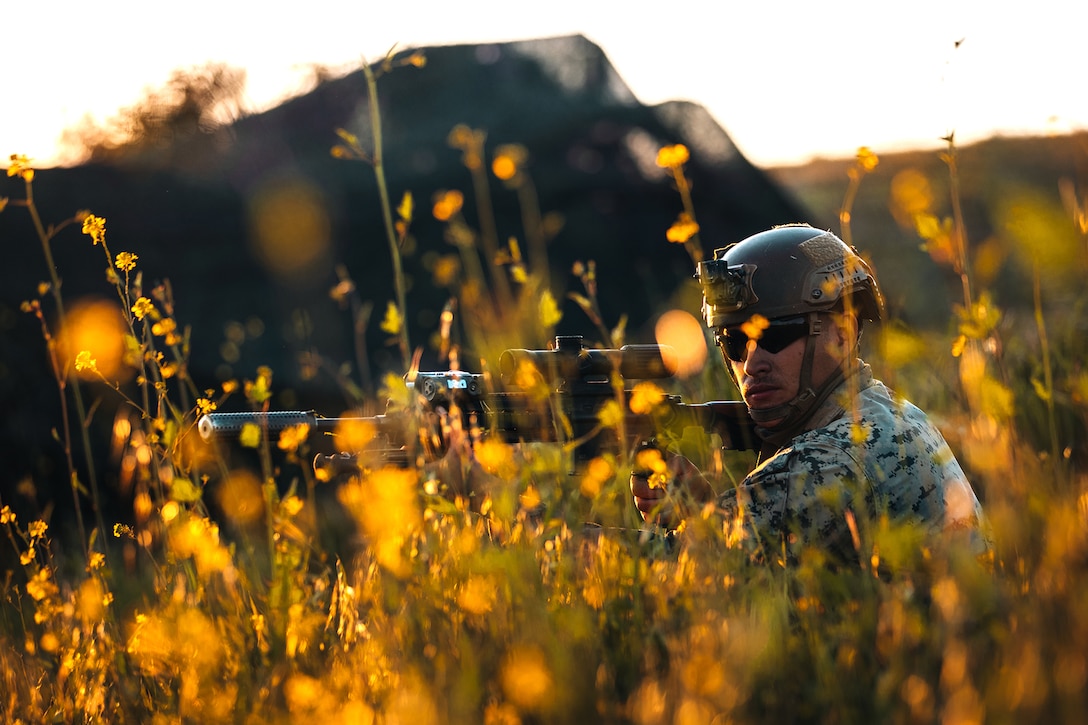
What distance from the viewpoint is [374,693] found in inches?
93.7

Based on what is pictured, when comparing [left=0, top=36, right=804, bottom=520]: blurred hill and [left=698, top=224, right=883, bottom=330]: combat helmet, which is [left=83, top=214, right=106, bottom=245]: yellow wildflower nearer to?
[left=698, top=224, right=883, bottom=330]: combat helmet

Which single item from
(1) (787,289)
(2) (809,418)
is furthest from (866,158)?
(2) (809,418)

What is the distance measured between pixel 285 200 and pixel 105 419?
4.27 meters

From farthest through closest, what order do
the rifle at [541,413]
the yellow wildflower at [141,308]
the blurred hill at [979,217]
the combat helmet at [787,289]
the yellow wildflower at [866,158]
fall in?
1. the combat helmet at [787,289]
2. the rifle at [541,413]
3. the yellow wildflower at [141,308]
4. the yellow wildflower at [866,158]
5. the blurred hill at [979,217]

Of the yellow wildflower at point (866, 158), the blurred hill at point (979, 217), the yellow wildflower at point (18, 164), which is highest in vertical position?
the yellow wildflower at point (18, 164)

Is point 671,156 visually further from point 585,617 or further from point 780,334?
point 585,617

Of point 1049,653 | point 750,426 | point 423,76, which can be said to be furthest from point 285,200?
point 1049,653

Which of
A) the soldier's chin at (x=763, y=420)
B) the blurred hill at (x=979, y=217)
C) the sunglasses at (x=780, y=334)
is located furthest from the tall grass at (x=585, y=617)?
the soldier's chin at (x=763, y=420)

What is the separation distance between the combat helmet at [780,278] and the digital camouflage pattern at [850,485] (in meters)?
0.46

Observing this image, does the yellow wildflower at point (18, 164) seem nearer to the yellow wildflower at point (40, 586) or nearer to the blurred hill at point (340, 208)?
the yellow wildflower at point (40, 586)

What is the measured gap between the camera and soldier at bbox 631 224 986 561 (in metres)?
3.17

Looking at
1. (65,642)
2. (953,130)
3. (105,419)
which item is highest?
(953,130)

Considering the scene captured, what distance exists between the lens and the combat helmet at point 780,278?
3.68 m

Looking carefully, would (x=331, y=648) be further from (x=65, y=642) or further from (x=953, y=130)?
(x=953, y=130)
